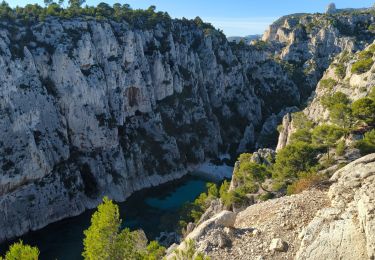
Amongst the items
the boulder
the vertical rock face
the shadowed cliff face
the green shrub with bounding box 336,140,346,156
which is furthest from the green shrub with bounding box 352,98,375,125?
the shadowed cliff face

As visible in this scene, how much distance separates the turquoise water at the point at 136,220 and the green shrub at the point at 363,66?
33.9 metres

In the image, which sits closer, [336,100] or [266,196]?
[266,196]

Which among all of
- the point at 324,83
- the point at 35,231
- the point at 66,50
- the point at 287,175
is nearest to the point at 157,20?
the point at 66,50

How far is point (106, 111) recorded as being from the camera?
84.8 m

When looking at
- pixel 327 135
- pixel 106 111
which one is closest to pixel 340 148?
pixel 327 135

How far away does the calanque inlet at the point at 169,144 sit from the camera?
76.3 ft

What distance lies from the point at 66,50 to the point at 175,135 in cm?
3597

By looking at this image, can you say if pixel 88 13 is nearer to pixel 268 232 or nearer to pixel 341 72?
pixel 341 72

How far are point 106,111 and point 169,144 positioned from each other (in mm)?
19204

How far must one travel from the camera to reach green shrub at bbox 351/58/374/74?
2261 inches

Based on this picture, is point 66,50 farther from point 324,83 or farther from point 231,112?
point 231,112

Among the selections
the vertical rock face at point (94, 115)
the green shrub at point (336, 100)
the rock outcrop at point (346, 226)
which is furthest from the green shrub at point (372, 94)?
the vertical rock face at point (94, 115)

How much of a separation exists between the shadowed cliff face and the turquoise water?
223 cm

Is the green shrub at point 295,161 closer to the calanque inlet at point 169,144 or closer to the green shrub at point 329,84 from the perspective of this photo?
the calanque inlet at point 169,144
